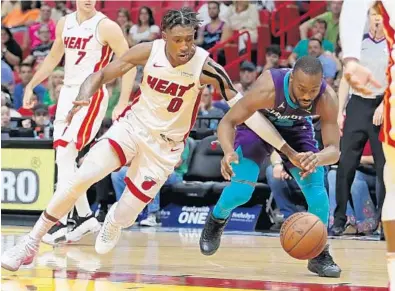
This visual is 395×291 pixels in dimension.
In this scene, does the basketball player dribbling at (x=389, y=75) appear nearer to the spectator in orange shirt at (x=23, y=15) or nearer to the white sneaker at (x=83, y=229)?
the white sneaker at (x=83, y=229)

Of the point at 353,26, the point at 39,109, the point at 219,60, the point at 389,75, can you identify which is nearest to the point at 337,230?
the point at 39,109

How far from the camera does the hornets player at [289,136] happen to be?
19.6 ft

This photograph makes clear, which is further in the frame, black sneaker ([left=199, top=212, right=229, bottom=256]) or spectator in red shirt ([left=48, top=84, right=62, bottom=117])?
spectator in red shirt ([left=48, top=84, right=62, bottom=117])

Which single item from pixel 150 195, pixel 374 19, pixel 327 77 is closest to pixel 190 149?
pixel 327 77

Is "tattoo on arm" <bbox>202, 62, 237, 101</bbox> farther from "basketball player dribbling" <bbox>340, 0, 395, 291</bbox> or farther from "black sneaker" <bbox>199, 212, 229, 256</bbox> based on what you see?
"basketball player dribbling" <bbox>340, 0, 395, 291</bbox>

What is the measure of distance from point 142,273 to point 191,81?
4.61ft

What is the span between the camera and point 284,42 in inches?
542

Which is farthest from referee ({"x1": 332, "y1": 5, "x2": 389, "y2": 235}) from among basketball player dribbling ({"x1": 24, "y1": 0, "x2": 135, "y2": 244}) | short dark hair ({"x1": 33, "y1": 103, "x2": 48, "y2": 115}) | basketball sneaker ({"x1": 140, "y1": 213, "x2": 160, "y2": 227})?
short dark hair ({"x1": 33, "y1": 103, "x2": 48, "y2": 115})

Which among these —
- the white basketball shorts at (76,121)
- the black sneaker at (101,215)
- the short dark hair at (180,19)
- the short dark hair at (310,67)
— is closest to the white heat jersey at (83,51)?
the white basketball shorts at (76,121)

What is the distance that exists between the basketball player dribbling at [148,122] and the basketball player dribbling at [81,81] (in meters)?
1.47

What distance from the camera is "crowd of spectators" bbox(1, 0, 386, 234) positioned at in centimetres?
1004

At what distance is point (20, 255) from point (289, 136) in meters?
2.09

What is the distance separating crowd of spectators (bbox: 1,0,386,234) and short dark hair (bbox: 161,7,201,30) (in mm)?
3570

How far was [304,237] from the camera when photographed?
590 cm
